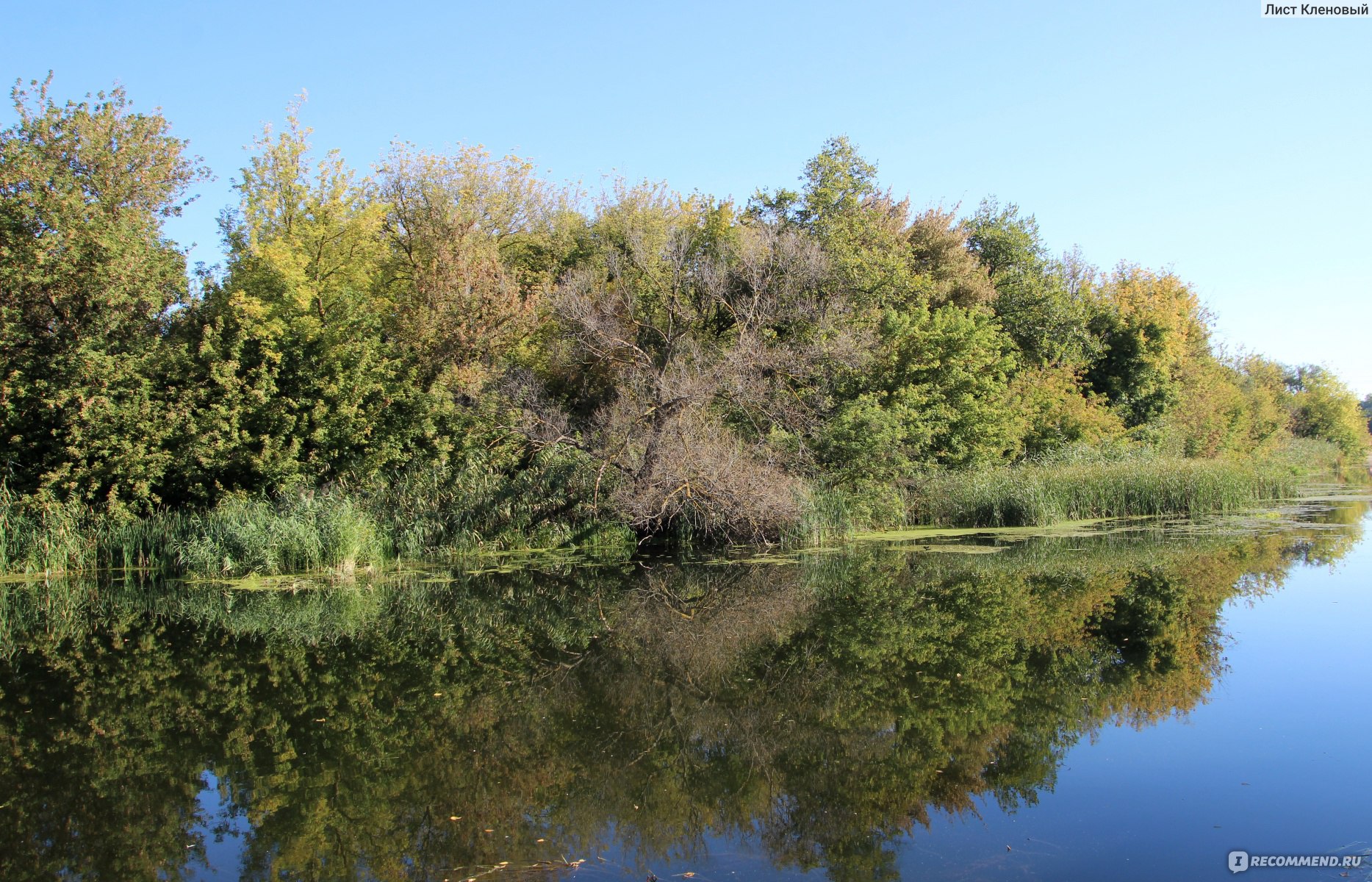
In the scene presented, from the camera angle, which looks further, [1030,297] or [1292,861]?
[1030,297]

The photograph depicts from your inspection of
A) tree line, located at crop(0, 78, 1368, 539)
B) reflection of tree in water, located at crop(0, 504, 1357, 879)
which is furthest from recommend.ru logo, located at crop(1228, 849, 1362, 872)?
tree line, located at crop(0, 78, 1368, 539)

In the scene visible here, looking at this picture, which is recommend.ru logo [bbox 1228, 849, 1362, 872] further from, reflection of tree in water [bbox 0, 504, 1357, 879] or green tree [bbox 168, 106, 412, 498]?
green tree [bbox 168, 106, 412, 498]

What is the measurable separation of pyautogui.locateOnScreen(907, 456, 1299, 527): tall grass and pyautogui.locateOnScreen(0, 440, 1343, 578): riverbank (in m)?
0.03

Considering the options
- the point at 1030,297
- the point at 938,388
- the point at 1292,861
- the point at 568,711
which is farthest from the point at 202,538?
the point at 1030,297

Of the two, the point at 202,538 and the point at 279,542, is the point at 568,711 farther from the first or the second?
the point at 202,538

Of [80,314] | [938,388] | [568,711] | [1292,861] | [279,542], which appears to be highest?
[80,314]

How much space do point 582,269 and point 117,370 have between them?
9522 mm

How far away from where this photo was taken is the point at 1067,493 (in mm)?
20953

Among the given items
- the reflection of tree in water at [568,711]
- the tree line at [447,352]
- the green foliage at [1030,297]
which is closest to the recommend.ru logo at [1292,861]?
the reflection of tree in water at [568,711]

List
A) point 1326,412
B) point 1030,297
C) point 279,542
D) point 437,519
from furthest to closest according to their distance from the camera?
1. point 1326,412
2. point 1030,297
3. point 437,519
4. point 279,542

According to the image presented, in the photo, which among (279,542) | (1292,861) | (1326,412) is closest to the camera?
(1292,861)

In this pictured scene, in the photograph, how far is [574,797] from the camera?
605cm

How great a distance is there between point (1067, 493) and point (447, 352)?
13778mm

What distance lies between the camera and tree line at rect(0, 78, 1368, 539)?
17.7m
